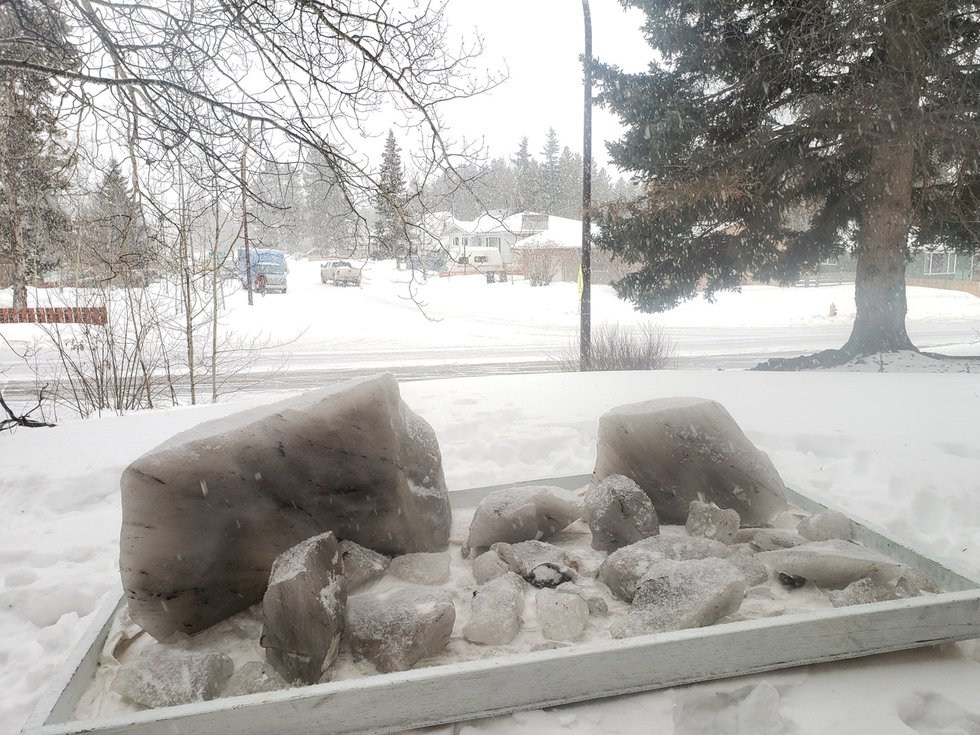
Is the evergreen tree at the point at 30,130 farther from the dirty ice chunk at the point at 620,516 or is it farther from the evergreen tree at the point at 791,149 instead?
the evergreen tree at the point at 791,149

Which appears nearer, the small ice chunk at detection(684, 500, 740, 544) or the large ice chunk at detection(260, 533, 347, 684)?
the large ice chunk at detection(260, 533, 347, 684)

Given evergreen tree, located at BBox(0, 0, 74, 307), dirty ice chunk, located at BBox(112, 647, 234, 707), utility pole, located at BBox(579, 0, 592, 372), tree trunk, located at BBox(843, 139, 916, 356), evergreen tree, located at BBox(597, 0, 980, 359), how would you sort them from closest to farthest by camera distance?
1. dirty ice chunk, located at BBox(112, 647, 234, 707)
2. evergreen tree, located at BBox(0, 0, 74, 307)
3. evergreen tree, located at BBox(597, 0, 980, 359)
4. tree trunk, located at BBox(843, 139, 916, 356)
5. utility pole, located at BBox(579, 0, 592, 372)

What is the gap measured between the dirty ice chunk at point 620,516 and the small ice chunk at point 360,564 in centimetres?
81

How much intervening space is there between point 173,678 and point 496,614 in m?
0.89

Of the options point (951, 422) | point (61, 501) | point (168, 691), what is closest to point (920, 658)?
point (168, 691)

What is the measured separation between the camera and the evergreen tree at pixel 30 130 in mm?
3797

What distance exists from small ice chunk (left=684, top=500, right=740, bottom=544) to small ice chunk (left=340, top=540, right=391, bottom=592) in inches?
46.7

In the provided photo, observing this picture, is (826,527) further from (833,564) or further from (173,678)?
(173,678)

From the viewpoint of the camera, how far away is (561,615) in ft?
6.29

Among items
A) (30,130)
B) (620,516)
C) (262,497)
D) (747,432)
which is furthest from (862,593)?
(30,130)

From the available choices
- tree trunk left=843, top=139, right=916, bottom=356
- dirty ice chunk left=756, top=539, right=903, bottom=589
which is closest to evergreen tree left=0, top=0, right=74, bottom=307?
dirty ice chunk left=756, top=539, right=903, bottom=589

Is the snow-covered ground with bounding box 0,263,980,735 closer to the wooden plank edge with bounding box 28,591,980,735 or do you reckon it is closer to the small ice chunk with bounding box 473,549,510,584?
the wooden plank edge with bounding box 28,591,980,735

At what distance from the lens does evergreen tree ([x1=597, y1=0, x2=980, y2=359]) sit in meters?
6.60

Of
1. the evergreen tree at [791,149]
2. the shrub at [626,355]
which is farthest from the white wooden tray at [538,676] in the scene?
the shrub at [626,355]
